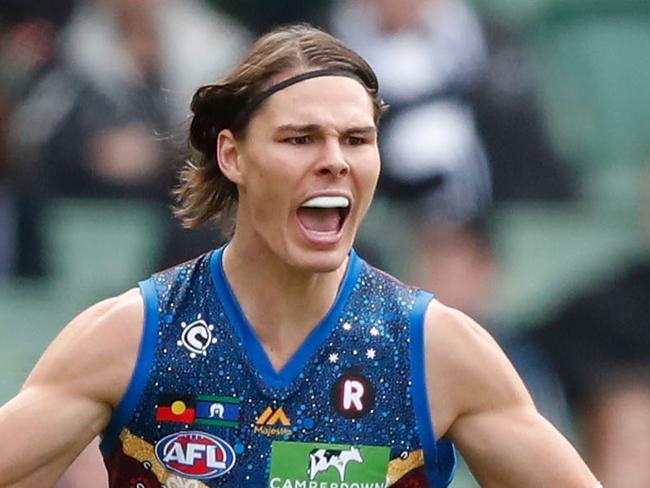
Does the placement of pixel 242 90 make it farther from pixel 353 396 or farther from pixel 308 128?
pixel 353 396

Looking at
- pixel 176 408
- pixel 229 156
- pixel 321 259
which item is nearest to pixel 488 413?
pixel 321 259

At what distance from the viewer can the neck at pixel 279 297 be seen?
201 inches

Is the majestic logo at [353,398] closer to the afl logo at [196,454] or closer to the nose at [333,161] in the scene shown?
the afl logo at [196,454]

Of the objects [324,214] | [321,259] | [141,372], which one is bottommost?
[141,372]

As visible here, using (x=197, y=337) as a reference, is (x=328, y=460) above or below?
below

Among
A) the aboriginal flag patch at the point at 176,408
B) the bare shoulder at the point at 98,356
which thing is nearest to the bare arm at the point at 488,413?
the aboriginal flag patch at the point at 176,408

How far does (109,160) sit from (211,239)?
2.74ft

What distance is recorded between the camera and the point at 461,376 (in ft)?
16.3

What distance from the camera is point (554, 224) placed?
9250mm

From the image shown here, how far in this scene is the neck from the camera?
5.09m

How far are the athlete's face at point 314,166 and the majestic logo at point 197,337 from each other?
0.28 metres

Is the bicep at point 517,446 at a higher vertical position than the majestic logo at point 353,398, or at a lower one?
lower

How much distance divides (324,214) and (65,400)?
2.67ft

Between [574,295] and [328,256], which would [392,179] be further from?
[328,256]
